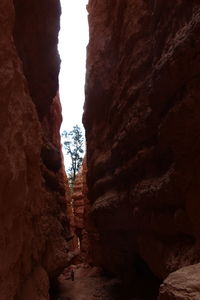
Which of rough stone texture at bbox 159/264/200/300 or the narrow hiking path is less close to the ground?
rough stone texture at bbox 159/264/200/300

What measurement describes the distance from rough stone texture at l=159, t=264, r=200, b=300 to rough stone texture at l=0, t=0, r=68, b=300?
1808mm

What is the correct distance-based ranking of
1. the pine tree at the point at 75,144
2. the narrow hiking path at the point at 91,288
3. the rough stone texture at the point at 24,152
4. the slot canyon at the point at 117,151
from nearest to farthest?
the rough stone texture at the point at 24,152 < the slot canyon at the point at 117,151 < the narrow hiking path at the point at 91,288 < the pine tree at the point at 75,144

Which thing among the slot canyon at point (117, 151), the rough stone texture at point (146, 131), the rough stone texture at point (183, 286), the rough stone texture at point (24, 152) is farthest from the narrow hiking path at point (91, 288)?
the rough stone texture at point (183, 286)

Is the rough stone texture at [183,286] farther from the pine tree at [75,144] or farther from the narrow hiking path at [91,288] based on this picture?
the pine tree at [75,144]

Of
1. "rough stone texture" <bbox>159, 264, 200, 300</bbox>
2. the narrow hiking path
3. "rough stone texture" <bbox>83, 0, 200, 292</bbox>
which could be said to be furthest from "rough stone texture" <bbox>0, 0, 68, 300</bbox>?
the narrow hiking path

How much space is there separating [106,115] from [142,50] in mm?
3625

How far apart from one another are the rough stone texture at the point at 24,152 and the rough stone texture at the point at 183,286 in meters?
1.81

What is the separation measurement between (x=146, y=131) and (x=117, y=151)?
2.07 m

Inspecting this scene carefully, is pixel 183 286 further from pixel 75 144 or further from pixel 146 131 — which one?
pixel 75 144

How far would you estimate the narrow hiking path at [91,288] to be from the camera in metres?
10.4

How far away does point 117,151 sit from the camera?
31.2ft

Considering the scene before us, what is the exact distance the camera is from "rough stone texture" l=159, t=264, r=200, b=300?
2.41 meters

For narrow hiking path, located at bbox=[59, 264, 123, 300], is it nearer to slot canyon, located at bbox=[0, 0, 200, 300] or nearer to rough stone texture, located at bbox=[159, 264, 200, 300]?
slot canyon, located at bbox=[0, 0, 200, 300]

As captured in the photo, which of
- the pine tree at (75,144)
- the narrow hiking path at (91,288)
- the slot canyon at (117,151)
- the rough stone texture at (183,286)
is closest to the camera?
the rough stone texture at (183,286)
